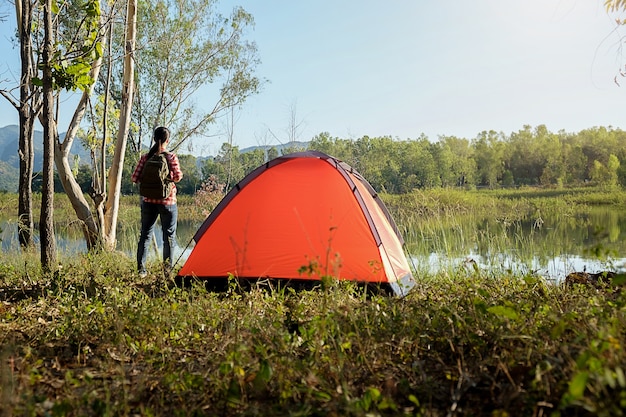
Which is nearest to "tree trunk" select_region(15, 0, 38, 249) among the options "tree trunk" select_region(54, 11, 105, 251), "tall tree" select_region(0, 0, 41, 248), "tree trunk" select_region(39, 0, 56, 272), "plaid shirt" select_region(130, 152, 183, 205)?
"tall tree" select_region(0, 0, 41, 248)

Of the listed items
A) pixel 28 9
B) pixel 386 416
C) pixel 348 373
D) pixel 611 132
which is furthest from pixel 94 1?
pixel 611 132

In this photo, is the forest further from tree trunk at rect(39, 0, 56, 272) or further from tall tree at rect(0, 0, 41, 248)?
tree trunk at rect(39, 0, 56, 272)

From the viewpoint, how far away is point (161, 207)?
591 cm

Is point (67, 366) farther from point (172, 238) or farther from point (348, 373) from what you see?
point (172, 238)

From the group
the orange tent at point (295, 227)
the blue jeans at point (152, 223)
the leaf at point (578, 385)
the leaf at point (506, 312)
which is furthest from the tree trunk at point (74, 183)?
the leaf at point (578, 385)

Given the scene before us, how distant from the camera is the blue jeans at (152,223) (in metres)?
5.93

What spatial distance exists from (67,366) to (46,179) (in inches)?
149

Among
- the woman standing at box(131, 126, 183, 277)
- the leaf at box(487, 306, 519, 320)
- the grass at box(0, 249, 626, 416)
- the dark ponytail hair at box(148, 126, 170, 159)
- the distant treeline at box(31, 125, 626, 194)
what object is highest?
the distant treeline at box(31, 125, 626, 194)

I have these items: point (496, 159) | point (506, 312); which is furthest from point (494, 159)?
point (506, 312)

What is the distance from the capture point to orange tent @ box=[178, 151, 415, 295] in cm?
518

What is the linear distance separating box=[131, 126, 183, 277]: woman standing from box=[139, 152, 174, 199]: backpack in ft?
0.13

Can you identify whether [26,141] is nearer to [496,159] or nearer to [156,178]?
[156,178]

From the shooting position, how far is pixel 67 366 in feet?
9.70

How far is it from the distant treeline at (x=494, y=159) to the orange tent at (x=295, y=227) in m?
32.0
